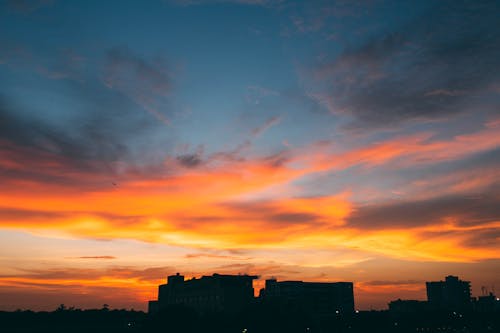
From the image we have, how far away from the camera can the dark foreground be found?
486ft

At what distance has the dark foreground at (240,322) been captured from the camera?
486ft

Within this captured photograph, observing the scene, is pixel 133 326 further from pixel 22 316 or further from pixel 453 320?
pixel 453 320

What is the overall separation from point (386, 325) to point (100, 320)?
12077cm

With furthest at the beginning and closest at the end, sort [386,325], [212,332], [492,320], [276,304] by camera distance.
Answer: [492,320]
[386,325]
[276,304]
[212,332]

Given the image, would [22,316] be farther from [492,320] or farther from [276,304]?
[492,320]

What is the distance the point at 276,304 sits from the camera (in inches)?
6570

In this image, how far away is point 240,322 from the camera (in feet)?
498

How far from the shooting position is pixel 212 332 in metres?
147

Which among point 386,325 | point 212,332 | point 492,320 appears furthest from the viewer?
point 492,320

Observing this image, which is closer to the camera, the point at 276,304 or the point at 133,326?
the point at 276,304

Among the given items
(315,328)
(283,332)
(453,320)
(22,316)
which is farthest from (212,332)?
(453,320)

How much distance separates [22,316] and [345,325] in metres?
132

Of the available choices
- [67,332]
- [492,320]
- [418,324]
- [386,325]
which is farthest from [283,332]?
[492,320]

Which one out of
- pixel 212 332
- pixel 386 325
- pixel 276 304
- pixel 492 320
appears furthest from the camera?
pixel 492 320
